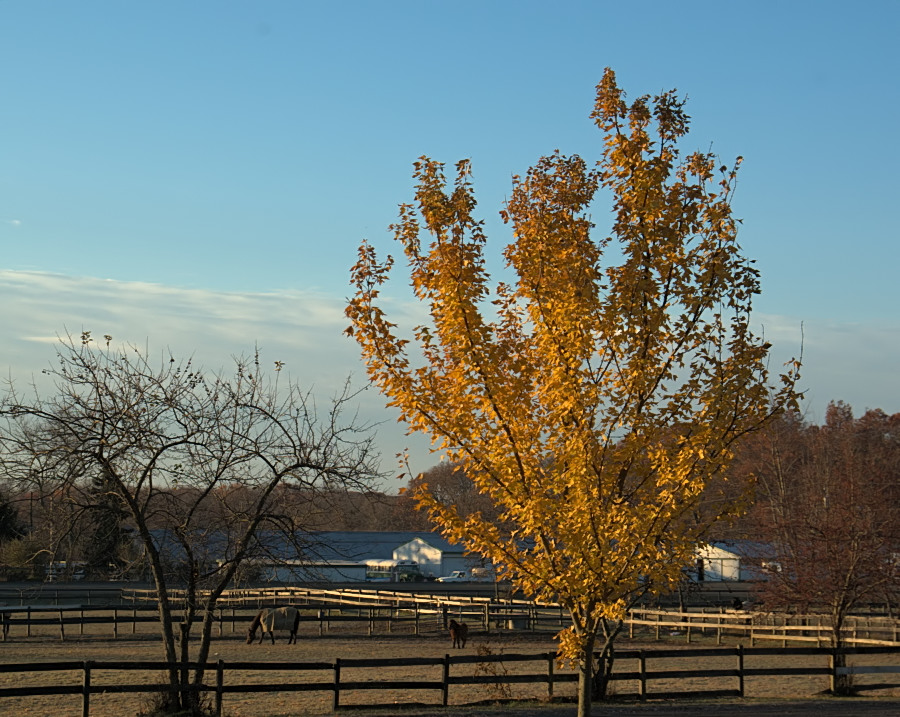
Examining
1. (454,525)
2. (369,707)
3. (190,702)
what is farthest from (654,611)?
(454,525)

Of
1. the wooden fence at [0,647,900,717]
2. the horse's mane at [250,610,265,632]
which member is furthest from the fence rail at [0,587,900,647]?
the wooden fence at [0,647,900,717]

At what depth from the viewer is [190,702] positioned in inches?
612

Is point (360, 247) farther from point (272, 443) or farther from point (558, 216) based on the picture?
point (272, 443)

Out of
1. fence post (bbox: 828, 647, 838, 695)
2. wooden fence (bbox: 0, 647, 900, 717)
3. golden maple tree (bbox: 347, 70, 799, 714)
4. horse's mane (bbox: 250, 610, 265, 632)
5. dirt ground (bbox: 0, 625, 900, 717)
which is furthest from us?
horse's mane (bbox: 250, 610, 265, 632)

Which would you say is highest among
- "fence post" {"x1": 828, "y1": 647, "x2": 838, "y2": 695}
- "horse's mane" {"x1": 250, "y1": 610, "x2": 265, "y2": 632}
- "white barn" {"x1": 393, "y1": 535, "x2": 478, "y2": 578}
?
"fence post" {"x1": 828, "y1": 647, "x2": 838, "y2": 695}

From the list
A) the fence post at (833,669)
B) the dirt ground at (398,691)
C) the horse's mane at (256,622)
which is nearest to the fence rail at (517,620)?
the horse's mane at (256,622)

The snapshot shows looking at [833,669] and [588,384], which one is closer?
[588,384]

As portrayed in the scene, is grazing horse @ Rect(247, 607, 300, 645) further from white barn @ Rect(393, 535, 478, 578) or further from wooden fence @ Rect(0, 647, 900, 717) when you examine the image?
white barn @ Rect(393, 535, 478, 578)

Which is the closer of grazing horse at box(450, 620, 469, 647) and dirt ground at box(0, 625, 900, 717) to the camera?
dirt ground at box(0, 625, 900, 717)

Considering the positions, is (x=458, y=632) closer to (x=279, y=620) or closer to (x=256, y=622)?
(x=279, y=620)

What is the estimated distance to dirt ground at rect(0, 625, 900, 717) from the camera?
17766mm

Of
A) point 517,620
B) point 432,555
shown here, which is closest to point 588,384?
point 517,620

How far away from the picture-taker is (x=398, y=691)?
70.5 ft

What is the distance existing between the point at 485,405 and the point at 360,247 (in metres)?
2.30
